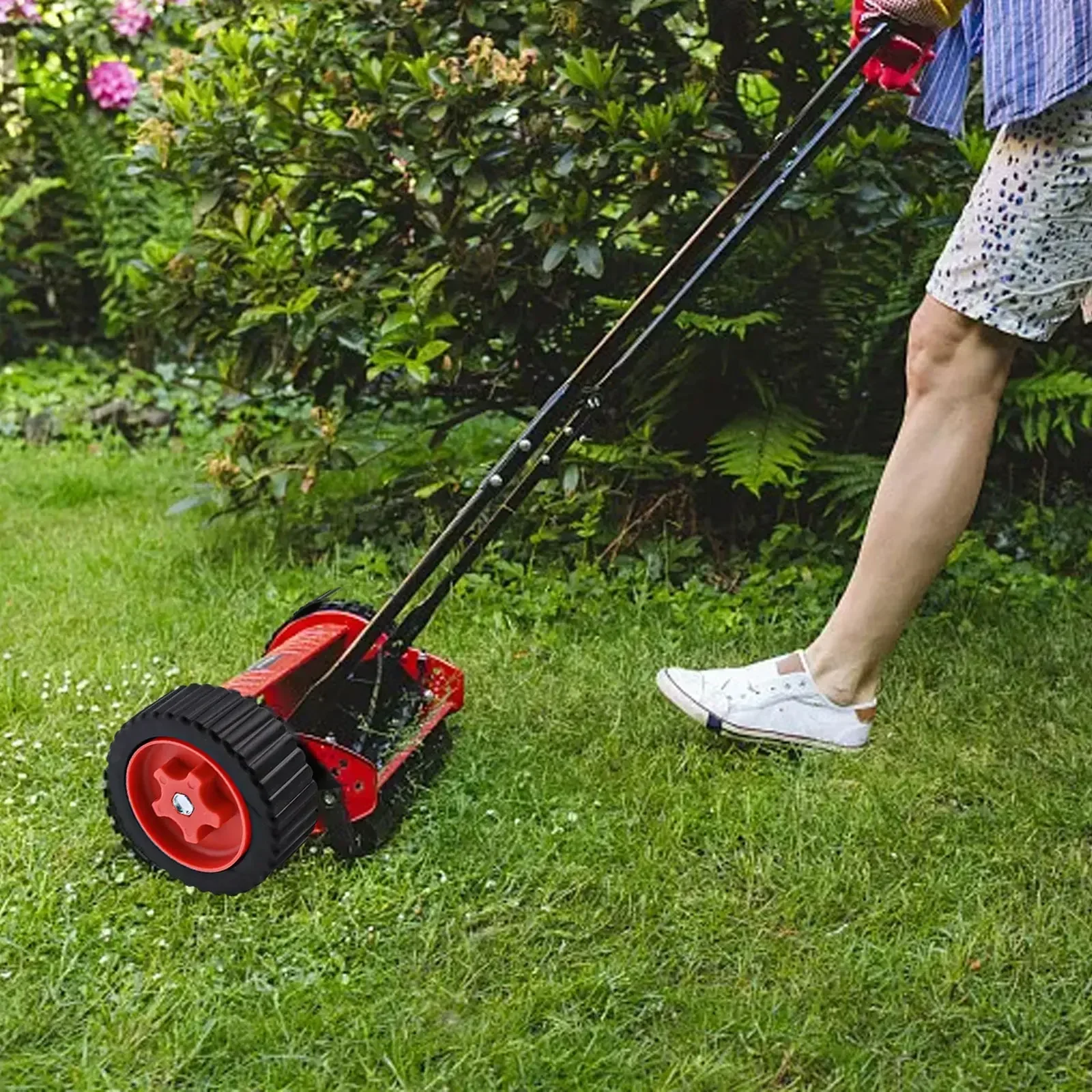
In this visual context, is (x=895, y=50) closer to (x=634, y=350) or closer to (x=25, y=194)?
(x=634, y=350)

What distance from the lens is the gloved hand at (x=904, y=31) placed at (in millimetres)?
2330

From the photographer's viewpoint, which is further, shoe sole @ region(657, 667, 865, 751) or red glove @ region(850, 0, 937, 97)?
shoe sole @ region(657, 667, 865, 751)

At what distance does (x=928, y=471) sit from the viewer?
260 cm

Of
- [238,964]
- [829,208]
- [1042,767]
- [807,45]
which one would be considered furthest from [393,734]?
[807,45]

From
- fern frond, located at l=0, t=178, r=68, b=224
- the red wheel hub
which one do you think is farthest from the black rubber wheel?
fern frond, located at l=0, t=178, r=68, b=224

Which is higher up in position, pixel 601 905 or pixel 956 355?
pixel 956 355

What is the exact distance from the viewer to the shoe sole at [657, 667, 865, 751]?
9.13ft

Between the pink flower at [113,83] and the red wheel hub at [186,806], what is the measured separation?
430 centimetres

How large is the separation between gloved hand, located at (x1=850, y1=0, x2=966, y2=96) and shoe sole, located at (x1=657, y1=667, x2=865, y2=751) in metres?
1.13

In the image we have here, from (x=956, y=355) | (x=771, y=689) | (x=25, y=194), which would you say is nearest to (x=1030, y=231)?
(x=956, y=355)

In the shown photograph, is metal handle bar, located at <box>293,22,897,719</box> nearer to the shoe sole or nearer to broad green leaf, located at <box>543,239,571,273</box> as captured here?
the shoe sole

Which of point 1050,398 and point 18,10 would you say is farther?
point 18,10

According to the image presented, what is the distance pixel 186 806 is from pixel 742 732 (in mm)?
1016

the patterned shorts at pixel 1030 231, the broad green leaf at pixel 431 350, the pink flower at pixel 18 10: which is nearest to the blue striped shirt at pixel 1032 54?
the patterned shorts at pixel 1030 231
